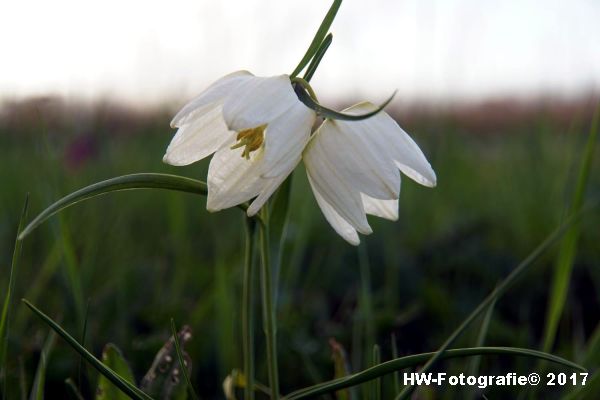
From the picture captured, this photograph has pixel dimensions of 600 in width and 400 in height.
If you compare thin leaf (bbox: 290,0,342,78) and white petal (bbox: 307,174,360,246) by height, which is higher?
thin leaf (bbox: 290,0,342,78)

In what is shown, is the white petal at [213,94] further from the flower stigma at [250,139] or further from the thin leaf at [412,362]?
the thin leaf at [412,362]

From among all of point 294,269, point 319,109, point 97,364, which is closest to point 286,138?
point 319,109

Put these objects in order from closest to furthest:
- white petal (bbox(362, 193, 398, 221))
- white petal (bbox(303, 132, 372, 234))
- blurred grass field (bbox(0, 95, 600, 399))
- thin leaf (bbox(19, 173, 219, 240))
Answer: thin leaf (bbox(19, 173, 219, 240))
white petal (bbox(303, 132, 372, 234))
white petal (bbox(362, 193, 398, 221))
blurred grass field (bbox(0, 95, 600, 399))

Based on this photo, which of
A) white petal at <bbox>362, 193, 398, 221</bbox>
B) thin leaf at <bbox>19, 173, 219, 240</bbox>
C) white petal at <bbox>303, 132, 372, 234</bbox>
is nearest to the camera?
thin leaf at <bbox>19, 173, 219, 240</bbox>

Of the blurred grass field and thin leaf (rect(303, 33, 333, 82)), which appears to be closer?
thin leaf (rect(303, 33, 333, 82))

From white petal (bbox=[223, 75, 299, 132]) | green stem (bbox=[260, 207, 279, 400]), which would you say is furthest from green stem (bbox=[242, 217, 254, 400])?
white petal (bbox=[223, 75, 299, 132])

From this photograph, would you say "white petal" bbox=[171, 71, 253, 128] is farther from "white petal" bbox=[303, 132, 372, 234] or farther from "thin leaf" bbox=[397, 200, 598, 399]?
"thin leaf" bbox=[397, 200, 598, 399]

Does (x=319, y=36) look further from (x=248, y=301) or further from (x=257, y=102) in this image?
(x=248, y=301)

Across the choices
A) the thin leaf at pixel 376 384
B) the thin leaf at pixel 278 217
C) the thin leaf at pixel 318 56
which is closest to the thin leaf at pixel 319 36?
the thin leaf at pixel 318 56
